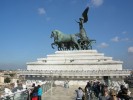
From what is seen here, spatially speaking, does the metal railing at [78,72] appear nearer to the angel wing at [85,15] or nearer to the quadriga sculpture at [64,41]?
the quadriga sculpture at [64,41]

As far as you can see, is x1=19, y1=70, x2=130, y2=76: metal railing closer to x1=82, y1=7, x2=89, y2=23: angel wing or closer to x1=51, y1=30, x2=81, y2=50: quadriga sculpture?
x1=51, y1=30, x2=81, y2=50: quadriga sculpture

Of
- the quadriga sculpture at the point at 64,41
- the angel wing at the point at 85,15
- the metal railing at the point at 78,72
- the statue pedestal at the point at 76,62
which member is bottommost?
the metal railing at the point at 78,72

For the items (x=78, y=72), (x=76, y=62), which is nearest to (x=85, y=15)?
(x=76, y=62)

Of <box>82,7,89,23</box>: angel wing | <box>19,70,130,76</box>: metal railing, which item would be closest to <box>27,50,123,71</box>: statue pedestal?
<box>19,70,130,76</box>: metal railing

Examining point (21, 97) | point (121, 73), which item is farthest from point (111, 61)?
point (21, 97)

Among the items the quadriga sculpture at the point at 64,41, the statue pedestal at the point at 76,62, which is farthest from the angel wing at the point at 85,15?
the statue pedestal at the point at 76,62

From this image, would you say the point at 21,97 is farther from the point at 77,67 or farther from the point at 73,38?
the point at 73,38

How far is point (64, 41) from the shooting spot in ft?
142

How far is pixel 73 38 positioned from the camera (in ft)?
140

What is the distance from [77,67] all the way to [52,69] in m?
3.75

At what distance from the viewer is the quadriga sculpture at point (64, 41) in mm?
42894

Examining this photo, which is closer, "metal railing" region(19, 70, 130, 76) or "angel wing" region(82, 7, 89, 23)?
"metal railing" region(19, 70, 130, 76)

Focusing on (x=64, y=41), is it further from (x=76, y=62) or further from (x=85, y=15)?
(x=85, y=15)

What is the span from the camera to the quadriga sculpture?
141 ft
